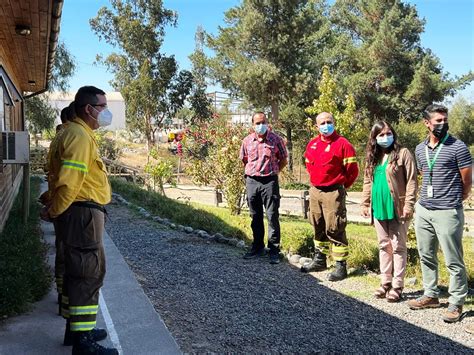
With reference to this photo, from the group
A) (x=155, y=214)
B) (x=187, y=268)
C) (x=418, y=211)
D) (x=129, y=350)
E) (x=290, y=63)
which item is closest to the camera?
(x=129, y=350)

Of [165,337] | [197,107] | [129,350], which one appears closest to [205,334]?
[165,337]

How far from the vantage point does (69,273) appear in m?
2.87

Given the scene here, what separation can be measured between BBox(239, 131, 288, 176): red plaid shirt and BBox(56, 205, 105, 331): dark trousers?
128 inches

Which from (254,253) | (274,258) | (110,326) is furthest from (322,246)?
(110,326)

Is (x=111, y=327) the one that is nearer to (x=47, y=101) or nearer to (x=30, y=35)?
(x=30, y=35)

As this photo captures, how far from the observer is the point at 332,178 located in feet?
17.4

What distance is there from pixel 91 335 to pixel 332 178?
317 cm

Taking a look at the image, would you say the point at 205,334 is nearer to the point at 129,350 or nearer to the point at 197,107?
the point at 129,350

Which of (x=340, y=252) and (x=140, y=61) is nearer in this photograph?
(x=340, y=252)

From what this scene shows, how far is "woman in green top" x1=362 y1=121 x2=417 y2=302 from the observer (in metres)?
4.57

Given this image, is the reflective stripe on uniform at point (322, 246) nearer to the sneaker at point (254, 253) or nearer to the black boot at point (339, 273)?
the black boot at point (339, 273)

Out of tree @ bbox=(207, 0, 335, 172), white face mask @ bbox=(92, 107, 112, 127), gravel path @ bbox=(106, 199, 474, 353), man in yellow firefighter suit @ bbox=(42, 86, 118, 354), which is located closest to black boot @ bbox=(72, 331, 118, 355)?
man in yellow firefighter suit @ bbox=(42, 86, 118, 354)

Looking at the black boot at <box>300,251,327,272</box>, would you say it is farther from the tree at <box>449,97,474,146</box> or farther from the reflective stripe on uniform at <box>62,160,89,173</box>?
the tree at <box>449,97,474,146</box>

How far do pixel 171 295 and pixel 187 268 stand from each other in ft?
3.34
